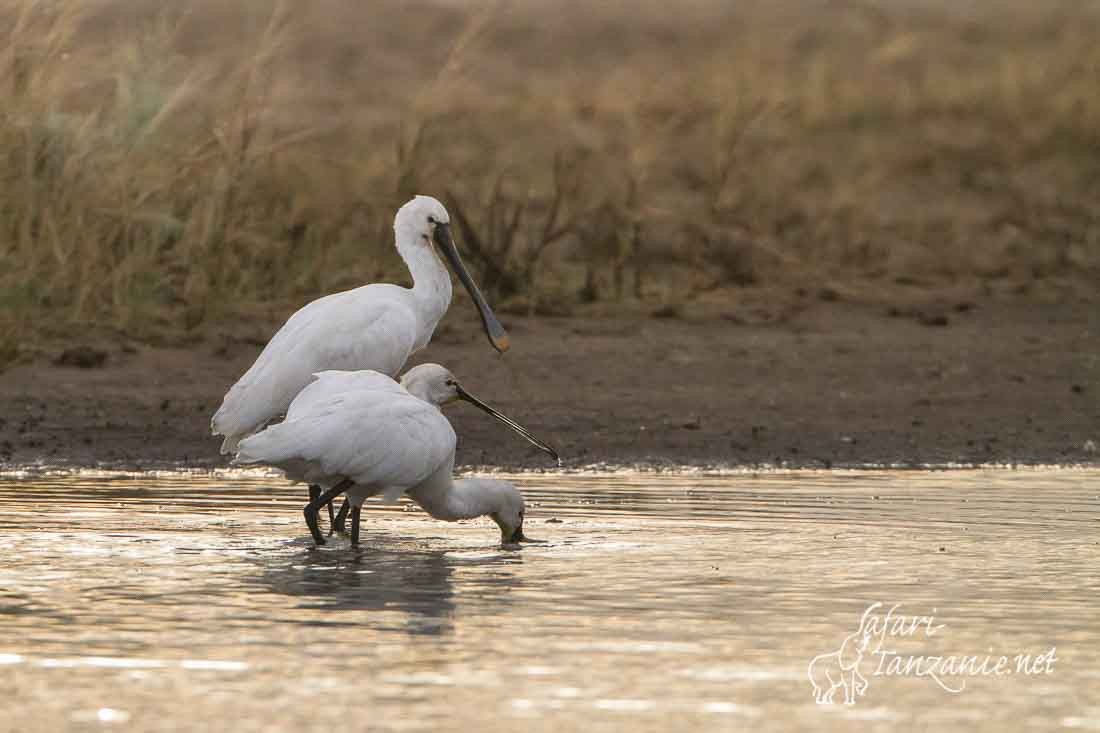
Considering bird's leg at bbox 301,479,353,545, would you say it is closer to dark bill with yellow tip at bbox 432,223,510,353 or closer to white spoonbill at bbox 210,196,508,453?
white spoonbill at bbox 210,196,508,453

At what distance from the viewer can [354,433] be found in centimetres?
813

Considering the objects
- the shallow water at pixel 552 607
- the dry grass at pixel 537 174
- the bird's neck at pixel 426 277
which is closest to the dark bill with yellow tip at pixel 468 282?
the bird's neck at pixel 426 277

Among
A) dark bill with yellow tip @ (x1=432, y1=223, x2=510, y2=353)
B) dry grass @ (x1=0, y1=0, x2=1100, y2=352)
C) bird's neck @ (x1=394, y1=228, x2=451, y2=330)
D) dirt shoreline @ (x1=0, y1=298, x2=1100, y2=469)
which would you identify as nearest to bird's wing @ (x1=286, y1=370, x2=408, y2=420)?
bird's neck @ (x1=394, y1=228, x2=451, y2=330)

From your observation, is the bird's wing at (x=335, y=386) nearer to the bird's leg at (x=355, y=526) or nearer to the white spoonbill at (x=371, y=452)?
the white spoonbill at (x=371, y=452)

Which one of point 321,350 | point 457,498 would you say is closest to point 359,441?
point 457,498

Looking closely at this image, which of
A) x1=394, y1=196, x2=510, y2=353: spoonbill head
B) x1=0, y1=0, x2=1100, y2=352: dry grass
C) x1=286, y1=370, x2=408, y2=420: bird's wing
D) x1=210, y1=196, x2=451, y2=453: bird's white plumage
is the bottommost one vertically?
x1=286, y1=370, x2=408, y2=420: bird's wing

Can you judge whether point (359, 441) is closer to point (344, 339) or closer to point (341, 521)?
point (341, 521)

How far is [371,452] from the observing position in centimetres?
815

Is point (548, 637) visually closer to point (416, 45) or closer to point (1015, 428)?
point (1015, 428)

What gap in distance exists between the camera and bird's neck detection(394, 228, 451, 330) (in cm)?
973

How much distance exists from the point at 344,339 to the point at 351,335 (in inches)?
1.7

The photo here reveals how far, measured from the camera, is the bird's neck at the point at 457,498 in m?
8.50

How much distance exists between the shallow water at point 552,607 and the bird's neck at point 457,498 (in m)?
0.12

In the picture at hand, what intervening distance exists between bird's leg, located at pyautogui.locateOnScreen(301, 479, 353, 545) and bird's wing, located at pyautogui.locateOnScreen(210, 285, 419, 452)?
23.3 inches
